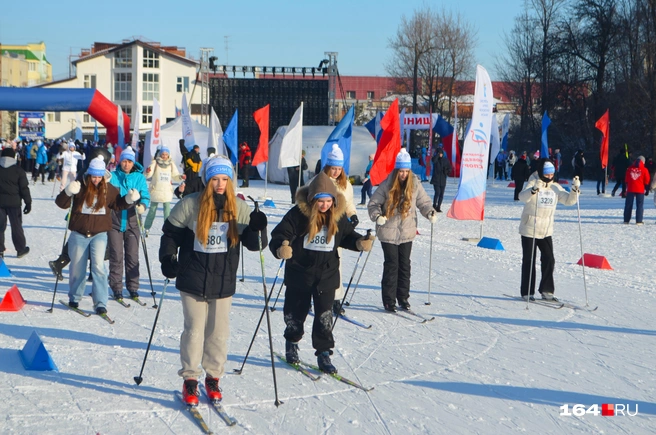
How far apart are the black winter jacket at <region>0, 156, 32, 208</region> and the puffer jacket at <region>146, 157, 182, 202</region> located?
2.66 metres

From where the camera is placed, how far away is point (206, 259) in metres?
4.97

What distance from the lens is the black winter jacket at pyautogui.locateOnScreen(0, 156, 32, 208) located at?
1095cm

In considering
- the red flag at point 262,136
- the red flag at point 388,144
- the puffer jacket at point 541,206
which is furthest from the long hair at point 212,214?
the red flag at point 262,136

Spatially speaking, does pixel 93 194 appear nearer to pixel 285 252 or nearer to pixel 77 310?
pixel 77 310

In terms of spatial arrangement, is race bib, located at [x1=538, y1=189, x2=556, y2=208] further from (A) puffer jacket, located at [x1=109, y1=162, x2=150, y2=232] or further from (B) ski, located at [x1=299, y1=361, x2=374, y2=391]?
(A) puffer jacket, located at [x1=109, y1=162, x2=150, y2=232]

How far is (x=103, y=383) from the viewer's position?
554 cm

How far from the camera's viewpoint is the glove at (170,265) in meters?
4.90

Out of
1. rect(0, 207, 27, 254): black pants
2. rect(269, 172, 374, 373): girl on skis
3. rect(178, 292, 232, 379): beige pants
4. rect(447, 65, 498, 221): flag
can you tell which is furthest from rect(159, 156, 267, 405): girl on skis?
rect(447, 65, 498, 221): flag

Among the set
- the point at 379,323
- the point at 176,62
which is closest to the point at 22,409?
the point at 379,323

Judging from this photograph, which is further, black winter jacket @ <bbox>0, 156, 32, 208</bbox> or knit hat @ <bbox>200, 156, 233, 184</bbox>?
black winter jacket @ <bbox>0, 156, 32, 208</bbox>

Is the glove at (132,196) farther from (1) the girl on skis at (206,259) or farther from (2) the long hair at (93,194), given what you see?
(1) the girl on skis at (206,259)

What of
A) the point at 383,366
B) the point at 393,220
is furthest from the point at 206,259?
the point at 393,220

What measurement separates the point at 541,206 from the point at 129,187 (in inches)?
181

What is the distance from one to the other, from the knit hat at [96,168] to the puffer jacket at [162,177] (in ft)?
18.9
